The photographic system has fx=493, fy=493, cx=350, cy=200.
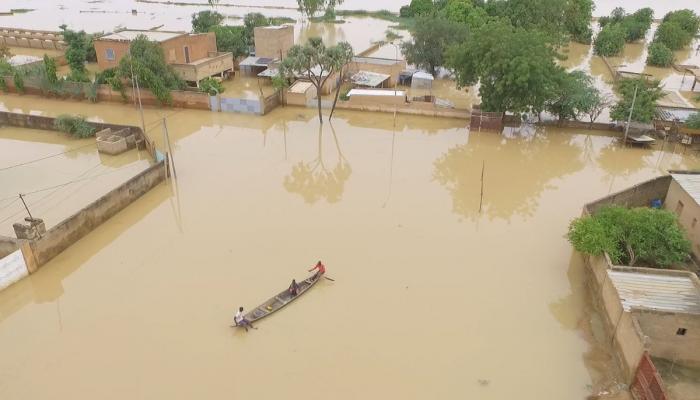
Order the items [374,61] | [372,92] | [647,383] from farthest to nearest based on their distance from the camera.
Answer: [374,61]
[372,92]
[647,383]

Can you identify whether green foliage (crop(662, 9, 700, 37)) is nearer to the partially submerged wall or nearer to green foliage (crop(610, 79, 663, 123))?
green foliage (crop(610, 79, 663, 123))

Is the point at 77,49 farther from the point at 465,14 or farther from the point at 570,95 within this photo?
the point at 465,14

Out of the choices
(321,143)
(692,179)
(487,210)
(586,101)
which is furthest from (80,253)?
(586,101)

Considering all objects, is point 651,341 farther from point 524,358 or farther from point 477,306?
point 477,306

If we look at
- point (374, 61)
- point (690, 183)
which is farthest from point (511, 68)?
point (374, 61)

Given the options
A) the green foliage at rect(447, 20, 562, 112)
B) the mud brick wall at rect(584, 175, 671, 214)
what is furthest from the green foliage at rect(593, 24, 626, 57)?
the mud brick wall at rect(584, 175, 671, 214)
